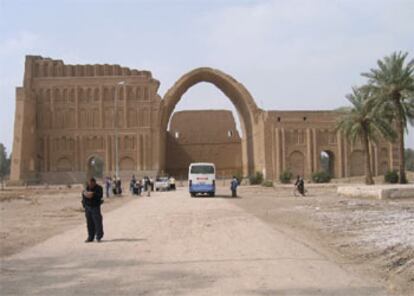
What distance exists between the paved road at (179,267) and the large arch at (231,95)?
61862 millimetres

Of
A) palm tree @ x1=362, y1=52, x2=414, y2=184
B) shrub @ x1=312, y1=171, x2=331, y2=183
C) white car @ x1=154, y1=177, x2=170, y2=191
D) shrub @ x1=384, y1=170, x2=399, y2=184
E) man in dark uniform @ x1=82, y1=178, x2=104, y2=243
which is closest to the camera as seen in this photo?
man in dark uniform @ x1=82, y1=178, x2=104, y2=243

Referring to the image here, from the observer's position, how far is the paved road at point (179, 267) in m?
8.07

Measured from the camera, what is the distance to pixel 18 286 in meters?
8.55

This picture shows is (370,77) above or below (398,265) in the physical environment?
above

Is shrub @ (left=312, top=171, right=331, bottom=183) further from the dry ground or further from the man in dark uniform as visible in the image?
the man in dark uniform

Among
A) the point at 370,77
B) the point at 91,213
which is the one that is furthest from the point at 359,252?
the point at 370,77

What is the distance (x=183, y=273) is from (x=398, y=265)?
348 centimetres

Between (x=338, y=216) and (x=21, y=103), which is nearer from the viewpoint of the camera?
(x=338, y=216)

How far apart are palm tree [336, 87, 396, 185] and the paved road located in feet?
95.5

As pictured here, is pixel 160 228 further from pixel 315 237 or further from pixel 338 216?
pixel 338 216

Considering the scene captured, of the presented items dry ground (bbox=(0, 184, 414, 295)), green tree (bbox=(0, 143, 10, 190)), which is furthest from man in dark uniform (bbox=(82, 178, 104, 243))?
green tree (bbox=(0, 143, 10, 190))

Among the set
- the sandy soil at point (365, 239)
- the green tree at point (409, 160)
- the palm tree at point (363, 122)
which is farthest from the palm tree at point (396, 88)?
the green tree at point (409, 160)

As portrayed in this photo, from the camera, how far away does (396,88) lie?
124 feet

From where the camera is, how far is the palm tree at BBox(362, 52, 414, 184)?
37594mm
